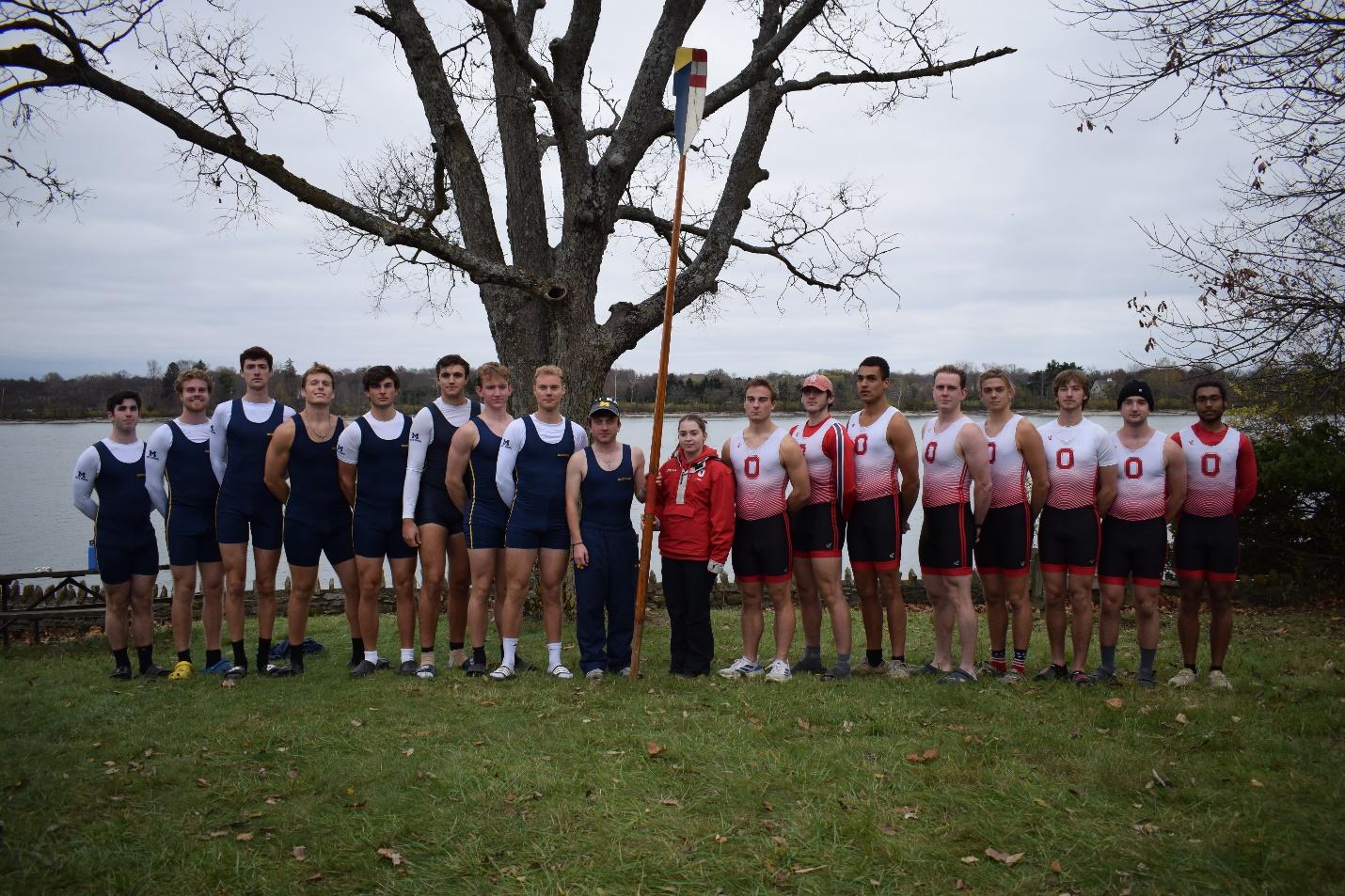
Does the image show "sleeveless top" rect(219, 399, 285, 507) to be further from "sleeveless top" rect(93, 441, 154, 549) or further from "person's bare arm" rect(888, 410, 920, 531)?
"person's bare arm" rect(888, 410, 920, 531)

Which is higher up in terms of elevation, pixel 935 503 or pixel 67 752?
pixel 935 503

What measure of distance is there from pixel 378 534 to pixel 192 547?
1.49 m

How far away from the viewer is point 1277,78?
667cm

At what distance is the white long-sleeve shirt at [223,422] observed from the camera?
6.92 meters

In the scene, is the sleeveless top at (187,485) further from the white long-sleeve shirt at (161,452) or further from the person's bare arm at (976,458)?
the person's bare arm at (976,458)

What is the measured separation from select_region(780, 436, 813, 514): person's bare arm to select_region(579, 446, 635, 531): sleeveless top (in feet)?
3.81

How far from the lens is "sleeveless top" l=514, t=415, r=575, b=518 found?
22.0ft

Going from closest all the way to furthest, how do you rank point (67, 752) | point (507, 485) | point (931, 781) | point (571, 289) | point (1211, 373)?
point (931, 781) < point (67, 752) < point (507, 485) < point (1211, 373) < point (571, 289)

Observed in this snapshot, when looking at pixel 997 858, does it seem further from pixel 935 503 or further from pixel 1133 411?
pixel 1133 411

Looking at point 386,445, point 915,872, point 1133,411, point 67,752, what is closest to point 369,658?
point 386,445

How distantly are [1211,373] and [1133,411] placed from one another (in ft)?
9.69

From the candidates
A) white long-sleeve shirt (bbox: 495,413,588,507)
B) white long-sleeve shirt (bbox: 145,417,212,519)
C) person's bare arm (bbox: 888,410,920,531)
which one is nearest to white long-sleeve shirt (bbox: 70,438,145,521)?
white long-sleeve shirt (bbox: 145,417,212,519)

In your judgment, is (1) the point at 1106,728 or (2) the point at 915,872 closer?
(2) the point at 915,872

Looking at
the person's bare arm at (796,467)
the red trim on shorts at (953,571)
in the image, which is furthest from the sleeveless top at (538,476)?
the red trim on shorts at (953,571)
